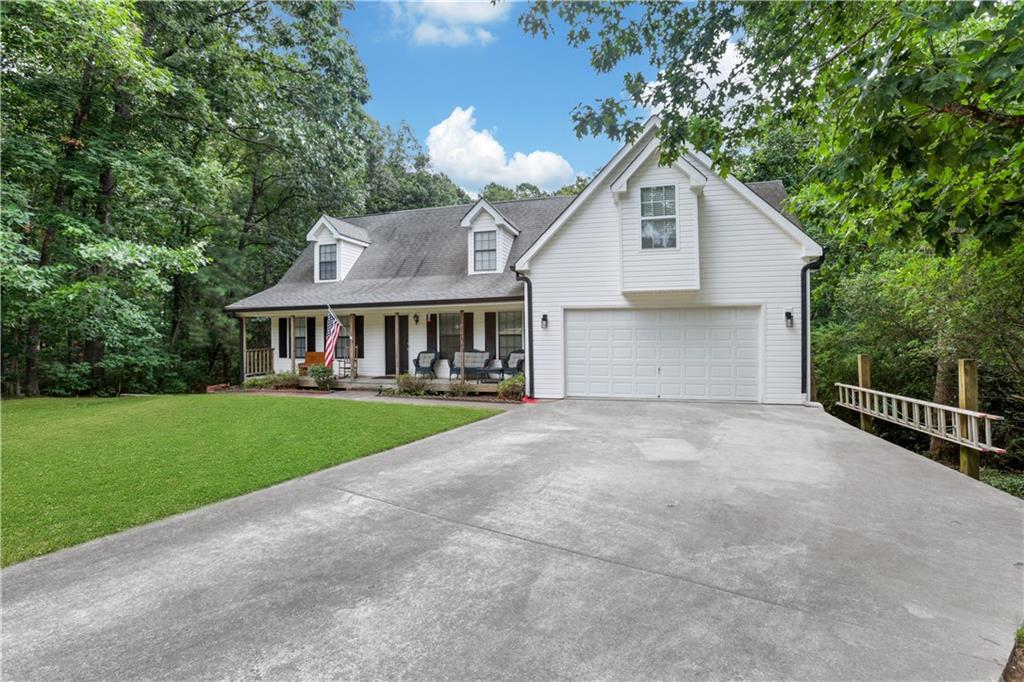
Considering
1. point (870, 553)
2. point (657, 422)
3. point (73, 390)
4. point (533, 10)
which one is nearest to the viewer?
point (870, 553)

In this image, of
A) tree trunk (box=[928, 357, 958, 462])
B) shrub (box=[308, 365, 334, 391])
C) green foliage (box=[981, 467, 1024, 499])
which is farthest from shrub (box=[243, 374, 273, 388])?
tree trunk (box=[928, 357, 958, 462])

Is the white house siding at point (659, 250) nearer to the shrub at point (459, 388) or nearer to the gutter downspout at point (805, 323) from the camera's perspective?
the gutter downspout at point (805, 323)

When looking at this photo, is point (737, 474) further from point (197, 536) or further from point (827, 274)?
point (827, 274)

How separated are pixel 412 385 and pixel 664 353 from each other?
6.55 meters

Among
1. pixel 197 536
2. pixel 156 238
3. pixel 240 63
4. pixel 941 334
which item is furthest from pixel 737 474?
pixel 156 238

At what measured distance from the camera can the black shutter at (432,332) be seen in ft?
46.9

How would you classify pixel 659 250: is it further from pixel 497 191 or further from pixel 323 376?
pixel 497 191

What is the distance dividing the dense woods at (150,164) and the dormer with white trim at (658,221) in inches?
421

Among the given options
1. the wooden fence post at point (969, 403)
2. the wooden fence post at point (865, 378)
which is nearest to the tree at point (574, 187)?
the wooden fence post at point (865, 378)

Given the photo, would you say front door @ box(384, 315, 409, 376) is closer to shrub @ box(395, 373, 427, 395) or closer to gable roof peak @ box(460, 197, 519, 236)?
shrub @ box(395, 373, 427, 395)

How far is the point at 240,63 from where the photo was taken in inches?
560

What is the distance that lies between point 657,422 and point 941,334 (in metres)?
5.44

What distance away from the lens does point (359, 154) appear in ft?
56.2

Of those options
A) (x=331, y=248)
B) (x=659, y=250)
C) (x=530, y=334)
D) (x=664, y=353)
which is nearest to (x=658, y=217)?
(x=659, y=250)
